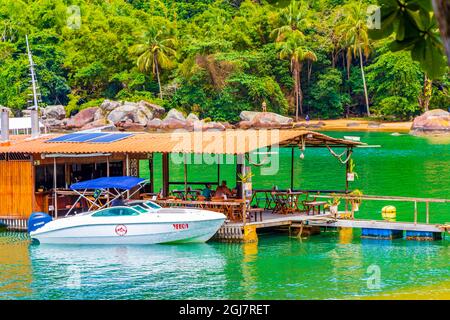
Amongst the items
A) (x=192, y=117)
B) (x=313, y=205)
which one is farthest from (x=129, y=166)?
(x=192, y=117)

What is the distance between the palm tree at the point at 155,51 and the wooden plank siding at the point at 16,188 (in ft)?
162

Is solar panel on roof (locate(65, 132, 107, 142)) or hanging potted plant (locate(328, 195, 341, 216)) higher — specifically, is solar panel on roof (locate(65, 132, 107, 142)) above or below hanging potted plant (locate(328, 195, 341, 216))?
above

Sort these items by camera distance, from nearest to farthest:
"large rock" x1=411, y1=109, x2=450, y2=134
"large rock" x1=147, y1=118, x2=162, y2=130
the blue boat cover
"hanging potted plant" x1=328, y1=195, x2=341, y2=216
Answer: the blue boat cover, "hanging potted plant" x1=328, y1=195, x2=341, y2=216, "large rock" x1=411, y1=109, x2=450, y2=134, "large rock" x1=147, y1=118, x2=162, y2=130

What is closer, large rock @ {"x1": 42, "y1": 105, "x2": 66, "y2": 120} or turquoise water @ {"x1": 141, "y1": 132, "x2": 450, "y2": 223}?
turquoise water @ {"x1": 141, "y1": 132, "x2": 450, "y2": 223}

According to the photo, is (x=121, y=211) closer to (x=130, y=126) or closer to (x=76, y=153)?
(x=76, y=153)

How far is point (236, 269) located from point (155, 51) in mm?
57917

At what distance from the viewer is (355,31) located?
237 feet

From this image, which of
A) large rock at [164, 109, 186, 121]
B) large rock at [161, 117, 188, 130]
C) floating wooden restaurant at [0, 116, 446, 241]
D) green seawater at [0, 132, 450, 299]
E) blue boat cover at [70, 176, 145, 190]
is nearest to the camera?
green seawater at [0, 132, 450, 299]

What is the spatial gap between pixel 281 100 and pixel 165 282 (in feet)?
184

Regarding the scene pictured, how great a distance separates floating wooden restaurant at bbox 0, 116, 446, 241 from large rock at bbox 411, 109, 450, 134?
137 feet

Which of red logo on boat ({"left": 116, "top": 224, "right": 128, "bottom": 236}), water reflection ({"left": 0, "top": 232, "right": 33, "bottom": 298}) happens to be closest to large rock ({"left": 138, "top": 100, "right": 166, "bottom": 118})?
water reflection ({"left": 0, "top": 232, "right": 33, "bottom": 298})

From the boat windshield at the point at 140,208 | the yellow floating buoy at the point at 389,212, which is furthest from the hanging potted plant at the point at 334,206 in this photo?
the boat windshield at the point at 140,208

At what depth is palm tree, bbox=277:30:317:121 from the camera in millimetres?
73500

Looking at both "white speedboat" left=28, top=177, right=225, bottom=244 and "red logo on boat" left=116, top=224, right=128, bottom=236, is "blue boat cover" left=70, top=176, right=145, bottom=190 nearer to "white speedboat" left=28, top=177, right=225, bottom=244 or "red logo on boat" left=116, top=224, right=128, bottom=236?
"white speedboat" left=28, top=177, right=225, bottom=244
